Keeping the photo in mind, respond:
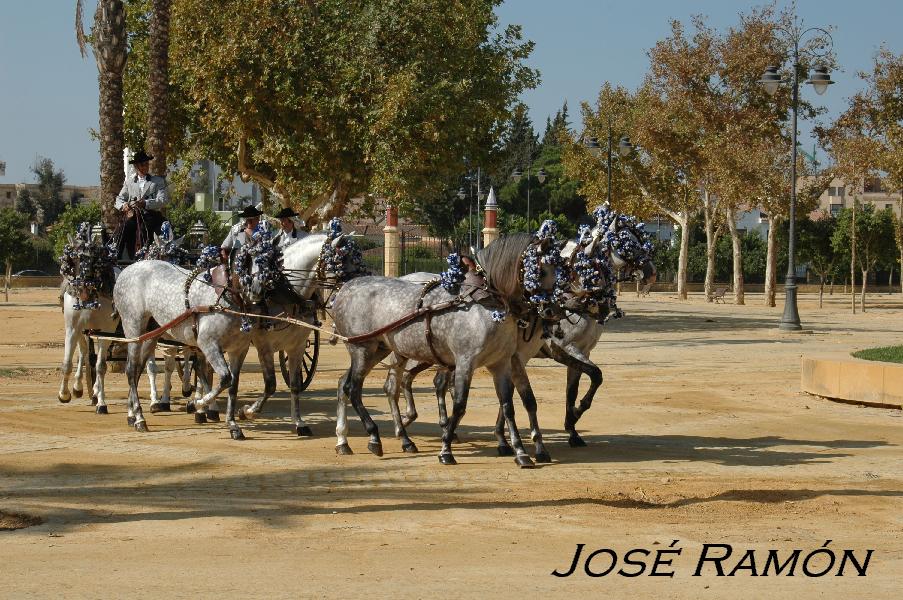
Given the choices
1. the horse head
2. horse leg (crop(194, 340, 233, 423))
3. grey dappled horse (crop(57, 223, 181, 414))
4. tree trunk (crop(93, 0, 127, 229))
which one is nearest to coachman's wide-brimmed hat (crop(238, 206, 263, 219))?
horse leg (crop(194, 340, 233, 423))

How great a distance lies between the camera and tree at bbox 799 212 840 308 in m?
73.5

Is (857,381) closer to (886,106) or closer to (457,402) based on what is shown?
(457,402)

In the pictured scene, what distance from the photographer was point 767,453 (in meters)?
13.9

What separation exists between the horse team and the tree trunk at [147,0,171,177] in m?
9.42

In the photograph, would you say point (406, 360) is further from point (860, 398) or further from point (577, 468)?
point (860, 398)

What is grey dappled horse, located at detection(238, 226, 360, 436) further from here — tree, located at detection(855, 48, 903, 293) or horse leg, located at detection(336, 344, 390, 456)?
tree, located at detection(855, 48, 903, 293)

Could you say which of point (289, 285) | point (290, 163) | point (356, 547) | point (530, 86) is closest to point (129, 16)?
point (290, 163)

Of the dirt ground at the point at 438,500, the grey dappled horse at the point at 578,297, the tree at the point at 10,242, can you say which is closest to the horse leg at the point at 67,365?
the dirt ground at the point at 438,500

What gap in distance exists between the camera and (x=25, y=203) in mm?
114438

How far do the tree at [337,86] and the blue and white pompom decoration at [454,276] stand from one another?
21.7 m

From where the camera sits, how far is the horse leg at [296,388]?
15055 millimetres

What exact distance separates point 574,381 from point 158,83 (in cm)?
1525

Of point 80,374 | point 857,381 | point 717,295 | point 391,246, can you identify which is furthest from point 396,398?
point 717,295

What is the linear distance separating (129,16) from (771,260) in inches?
1281
